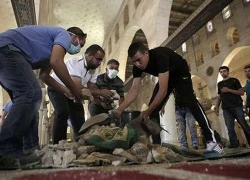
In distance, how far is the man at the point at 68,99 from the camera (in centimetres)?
296

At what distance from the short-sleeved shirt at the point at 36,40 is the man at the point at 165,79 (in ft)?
2.81

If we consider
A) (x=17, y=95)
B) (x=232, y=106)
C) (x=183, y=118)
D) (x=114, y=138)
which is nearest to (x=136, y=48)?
(x=114, y=138)

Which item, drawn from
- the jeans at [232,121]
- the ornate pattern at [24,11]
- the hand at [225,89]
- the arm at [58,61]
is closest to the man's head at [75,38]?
the arm at [58,61]

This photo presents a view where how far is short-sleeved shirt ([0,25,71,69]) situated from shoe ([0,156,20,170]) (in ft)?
2.70

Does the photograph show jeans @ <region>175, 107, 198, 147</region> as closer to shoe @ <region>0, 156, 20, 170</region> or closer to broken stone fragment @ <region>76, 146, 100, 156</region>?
broken stone fragment @ <region>76, 146, 100, 156</region>

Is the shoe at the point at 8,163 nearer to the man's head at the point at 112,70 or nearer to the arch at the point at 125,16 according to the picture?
the man's head at the point at 112,70

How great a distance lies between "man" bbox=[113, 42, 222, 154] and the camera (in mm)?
2467

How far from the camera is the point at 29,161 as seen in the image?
1860 mm

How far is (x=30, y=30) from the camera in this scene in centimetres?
209

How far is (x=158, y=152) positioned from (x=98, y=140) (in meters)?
0.58

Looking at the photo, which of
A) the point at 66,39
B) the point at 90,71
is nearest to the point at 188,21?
the point at 90,71

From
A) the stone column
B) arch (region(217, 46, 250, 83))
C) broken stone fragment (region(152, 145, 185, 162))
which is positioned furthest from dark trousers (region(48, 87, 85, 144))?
arch (region(217, 46, 250, 83))

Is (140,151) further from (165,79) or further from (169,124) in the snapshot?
(169,124)

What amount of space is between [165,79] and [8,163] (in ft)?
5.33
